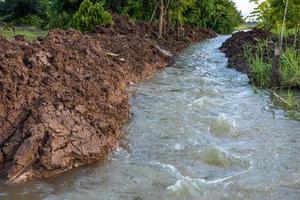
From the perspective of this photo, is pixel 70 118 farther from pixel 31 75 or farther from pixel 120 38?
pixel 120 38

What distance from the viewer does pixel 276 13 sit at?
12.7m

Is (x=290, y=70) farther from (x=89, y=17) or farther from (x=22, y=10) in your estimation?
(x=22, y=10)

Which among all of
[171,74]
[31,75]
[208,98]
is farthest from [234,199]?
[171,74]

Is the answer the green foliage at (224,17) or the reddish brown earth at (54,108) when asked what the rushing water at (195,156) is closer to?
the reddish brown earth at (54,108)

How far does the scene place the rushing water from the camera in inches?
221

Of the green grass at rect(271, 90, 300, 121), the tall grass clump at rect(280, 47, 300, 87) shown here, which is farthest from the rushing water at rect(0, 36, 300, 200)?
the tall grass clump at rect(280, 47, 300, 87)

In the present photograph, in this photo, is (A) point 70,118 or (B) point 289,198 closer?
(B) point 289,198

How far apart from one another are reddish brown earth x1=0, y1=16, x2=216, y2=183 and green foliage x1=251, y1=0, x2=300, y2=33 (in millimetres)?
4927

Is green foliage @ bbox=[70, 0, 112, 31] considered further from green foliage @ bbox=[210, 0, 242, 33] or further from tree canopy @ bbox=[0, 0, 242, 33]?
green foliage @ bbox=[210, 0, 242, 33]

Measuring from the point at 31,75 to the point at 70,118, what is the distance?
1436mm

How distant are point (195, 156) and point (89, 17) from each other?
12320 millimetres

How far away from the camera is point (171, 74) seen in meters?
13.9

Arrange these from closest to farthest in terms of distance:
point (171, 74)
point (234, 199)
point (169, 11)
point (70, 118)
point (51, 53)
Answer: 1. point (234, 199)
2. point (70, 118)
3. point (51, 53)
4. point (171, 74)
5. point (169, 11)

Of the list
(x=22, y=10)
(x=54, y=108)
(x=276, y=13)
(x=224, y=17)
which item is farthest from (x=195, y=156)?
(x=224, y=17)
